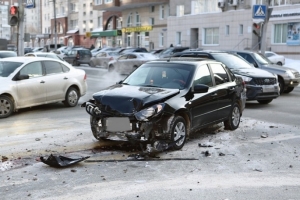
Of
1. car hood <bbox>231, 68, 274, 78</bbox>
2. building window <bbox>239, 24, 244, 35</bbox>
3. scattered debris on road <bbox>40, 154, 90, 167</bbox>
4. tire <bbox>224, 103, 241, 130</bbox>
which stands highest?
building window <bbox>239, 24, 244, 35</bbox>

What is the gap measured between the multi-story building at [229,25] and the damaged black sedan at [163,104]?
25644 mm

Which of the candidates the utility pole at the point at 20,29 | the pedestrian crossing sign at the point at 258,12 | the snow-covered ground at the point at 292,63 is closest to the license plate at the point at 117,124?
the utility pole at the point at 20,29

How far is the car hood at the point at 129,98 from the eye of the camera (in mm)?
7346

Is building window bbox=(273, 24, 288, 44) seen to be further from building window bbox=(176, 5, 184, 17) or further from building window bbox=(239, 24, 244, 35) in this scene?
building window bbox=(176, 5, 184, 17)

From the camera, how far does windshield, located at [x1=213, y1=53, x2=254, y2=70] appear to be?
1410cm

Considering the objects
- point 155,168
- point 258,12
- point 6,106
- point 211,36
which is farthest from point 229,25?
point 155,168

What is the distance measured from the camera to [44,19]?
93750 millimetres

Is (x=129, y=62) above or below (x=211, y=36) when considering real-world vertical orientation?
below

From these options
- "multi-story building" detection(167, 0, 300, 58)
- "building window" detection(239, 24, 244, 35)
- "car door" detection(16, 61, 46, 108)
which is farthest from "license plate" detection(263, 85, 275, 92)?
"building window" detection(239, 24, 244, 35)

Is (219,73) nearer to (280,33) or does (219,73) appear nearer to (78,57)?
(78,57)

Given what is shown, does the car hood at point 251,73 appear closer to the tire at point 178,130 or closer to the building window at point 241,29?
the tire at point 178,130

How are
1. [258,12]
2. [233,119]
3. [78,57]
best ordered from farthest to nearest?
[78,57], [258,12], [233,119]

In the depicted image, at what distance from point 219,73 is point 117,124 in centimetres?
304

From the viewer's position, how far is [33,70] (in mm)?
12125
